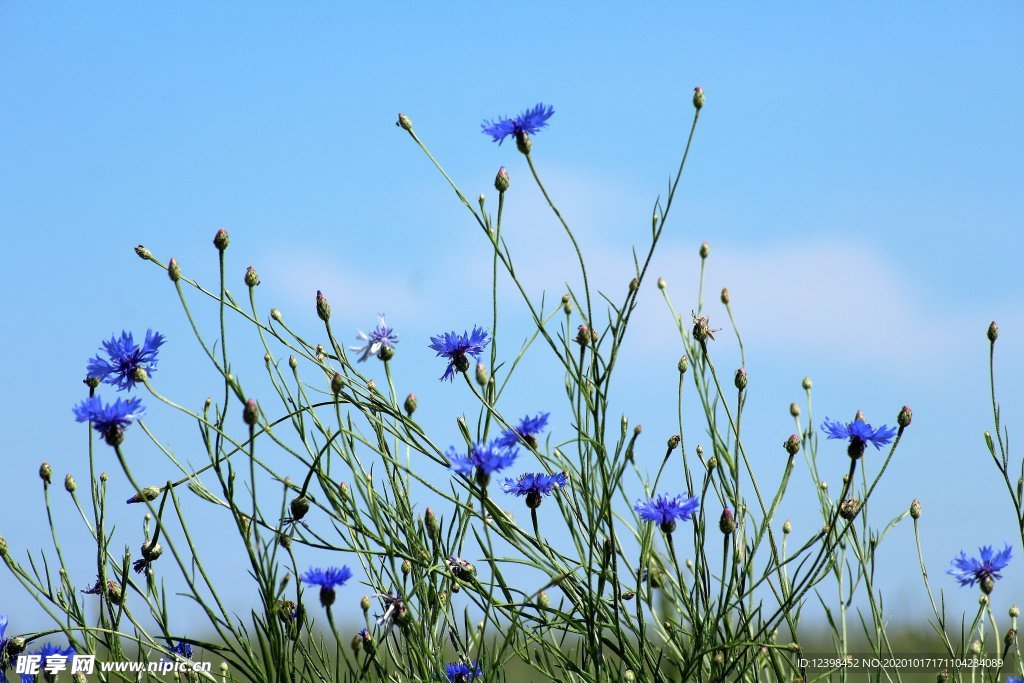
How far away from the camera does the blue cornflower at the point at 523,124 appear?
96.1 inches

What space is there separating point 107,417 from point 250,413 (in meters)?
0.32

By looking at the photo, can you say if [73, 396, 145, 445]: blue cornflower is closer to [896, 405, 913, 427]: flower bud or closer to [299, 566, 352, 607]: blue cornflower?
[299, 566, 352, 607]: blue cornflower

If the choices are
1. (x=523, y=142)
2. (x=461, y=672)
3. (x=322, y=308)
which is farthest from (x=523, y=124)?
(x=461, y=672)

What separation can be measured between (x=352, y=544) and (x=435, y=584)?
220mm

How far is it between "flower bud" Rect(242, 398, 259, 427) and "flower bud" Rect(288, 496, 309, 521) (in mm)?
353

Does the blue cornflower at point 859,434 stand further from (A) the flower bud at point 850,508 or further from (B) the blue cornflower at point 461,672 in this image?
(B) the blue cornflower at point 461,672

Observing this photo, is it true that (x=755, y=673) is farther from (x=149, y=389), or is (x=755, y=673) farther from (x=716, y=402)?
(x=149, y=389)

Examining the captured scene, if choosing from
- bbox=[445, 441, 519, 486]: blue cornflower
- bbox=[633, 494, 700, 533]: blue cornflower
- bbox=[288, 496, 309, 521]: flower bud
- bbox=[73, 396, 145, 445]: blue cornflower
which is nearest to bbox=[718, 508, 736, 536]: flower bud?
bbox=[633, 494, 700, 533]: blue cornflower

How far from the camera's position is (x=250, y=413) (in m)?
1.84

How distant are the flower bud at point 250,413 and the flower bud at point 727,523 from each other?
3.24ft

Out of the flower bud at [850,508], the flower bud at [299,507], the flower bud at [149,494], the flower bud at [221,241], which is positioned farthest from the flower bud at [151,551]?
the flower bud at [850,508]

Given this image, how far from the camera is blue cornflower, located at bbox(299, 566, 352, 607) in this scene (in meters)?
2.08

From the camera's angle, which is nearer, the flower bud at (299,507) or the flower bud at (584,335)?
the flower bud at (299,507)

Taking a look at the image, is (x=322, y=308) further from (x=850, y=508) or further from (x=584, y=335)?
(x=850, y=508)
